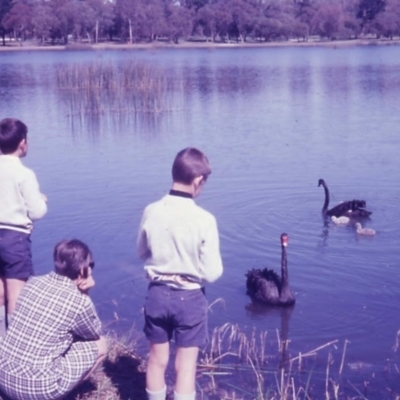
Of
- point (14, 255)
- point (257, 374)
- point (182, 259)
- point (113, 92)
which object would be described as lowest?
point (257, 374)

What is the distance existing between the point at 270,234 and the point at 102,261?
7.87ft

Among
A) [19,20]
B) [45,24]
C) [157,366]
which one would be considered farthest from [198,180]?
[19,20]

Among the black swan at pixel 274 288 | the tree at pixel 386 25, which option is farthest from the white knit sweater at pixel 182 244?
the tree at pixel 386 25

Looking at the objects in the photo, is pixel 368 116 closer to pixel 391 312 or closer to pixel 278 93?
pixel 278 93

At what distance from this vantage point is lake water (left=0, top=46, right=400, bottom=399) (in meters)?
7.89

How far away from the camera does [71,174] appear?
14.5 metres

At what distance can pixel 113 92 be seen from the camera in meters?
26.3

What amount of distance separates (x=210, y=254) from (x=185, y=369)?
0.69 meters

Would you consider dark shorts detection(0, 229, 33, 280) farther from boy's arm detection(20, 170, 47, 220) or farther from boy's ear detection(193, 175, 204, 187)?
boy's ear detection(193, 175, 204, 187)

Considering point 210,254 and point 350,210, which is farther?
point 350,210

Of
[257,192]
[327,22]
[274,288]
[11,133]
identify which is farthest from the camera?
[327,22]

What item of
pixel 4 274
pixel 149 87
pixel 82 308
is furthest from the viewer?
pixel 149 87

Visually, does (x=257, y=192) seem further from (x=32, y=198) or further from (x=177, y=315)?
(x=177, y=315)

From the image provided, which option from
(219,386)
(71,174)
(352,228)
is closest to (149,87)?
(71,174)
